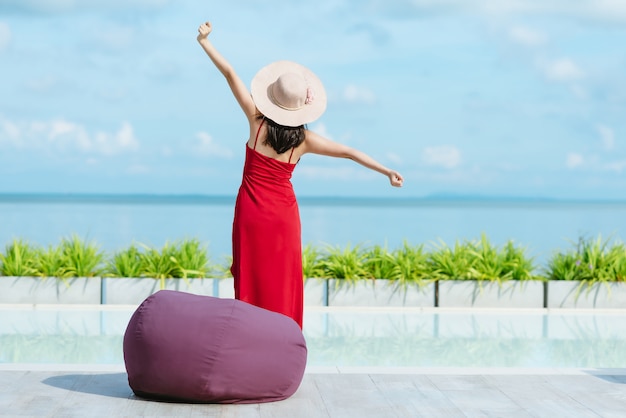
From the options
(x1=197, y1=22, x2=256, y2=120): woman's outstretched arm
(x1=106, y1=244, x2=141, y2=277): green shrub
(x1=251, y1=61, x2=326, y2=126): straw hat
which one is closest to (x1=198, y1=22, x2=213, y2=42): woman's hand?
(x1=197, y1=22, x2=256, y2=120): woman's outstretched arm

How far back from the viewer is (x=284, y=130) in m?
4.98

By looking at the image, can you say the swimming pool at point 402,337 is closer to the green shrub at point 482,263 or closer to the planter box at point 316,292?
the planter box at point 316,292

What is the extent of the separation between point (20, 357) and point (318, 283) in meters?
3.13

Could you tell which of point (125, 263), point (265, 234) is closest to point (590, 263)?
point (125, 263)

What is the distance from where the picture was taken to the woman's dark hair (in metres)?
4.98

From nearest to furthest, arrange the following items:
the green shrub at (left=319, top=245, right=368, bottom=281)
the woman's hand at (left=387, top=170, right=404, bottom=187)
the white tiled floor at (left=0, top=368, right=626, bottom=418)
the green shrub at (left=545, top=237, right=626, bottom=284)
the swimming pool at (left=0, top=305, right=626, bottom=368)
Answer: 1. the white tiled floor at (left=0, top=368, right=626, bottom=418)
2. the woman's hand at (left=387, top=170, right=404, bottom=187)
3. the swimming pool at (left=0, top=305, right=626, bottom=368)
4. the green shrub at (left=319, top=245, right=368, bottom=281)
5. the green shrub at (left=545, top=237, right=626, bottom=284)

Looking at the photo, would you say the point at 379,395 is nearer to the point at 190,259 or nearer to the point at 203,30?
the point at 203,30

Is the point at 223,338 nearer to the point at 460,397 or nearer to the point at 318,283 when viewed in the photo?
the point at 460,397

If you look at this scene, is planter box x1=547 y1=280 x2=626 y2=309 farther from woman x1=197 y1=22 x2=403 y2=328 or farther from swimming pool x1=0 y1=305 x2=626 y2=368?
woman x1=197 y1=22 x2=403 y2=328

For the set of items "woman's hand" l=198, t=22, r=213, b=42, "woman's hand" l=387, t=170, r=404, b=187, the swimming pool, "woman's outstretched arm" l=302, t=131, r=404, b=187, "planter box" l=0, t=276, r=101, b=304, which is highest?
"woman's hand" l=198, t=22, r=213, b=42

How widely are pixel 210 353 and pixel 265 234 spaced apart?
3.43ft

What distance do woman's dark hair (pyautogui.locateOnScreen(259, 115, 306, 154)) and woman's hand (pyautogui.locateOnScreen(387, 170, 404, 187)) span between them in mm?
511

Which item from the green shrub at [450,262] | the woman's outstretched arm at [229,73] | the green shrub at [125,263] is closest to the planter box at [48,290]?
the green shrub at [125,263]

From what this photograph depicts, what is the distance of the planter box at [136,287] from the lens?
8.52 metres
